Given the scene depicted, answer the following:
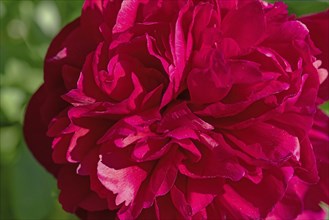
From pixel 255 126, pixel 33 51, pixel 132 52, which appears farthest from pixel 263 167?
pixel 33 51

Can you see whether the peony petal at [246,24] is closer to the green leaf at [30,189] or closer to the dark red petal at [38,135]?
the dark red petal at [38,135]

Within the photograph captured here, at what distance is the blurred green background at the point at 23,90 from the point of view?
886 mm

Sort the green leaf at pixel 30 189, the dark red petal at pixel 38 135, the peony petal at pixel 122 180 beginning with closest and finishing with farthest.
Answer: the peony petal at pixel 122 180 < the dark red petal at pixel 38 135 < the green leaf at pixel 30 189

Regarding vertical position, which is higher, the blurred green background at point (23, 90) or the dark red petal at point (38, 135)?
the dark red petal at point (38, 135)

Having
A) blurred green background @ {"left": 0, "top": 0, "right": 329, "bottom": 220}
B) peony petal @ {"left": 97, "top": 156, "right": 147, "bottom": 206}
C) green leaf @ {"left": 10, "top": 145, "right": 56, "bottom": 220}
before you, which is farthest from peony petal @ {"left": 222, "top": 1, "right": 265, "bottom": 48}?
green leaf @ {"left": 10, "top": 145, "right": 56, "bottom": 220}

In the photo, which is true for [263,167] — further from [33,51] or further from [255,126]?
[33,51]

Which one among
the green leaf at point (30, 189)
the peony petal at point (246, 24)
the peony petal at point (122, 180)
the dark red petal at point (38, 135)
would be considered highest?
the peony petal at point (246, 24)

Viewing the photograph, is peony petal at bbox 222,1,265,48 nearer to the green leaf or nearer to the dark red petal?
the dark red petal

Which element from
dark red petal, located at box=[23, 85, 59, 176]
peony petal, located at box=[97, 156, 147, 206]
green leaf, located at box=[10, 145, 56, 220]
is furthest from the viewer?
green leaf, located at box=[10, 145, 56, 220]

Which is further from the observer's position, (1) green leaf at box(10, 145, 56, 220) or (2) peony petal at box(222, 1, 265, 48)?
(1) green leaf at box(10, 145, 56, 220)

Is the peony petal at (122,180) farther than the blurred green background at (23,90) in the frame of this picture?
No

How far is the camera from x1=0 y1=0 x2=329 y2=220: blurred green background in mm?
886

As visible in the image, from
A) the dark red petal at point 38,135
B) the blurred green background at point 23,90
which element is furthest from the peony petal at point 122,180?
the blurred green background at point 23,90

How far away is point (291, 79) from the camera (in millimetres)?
592
